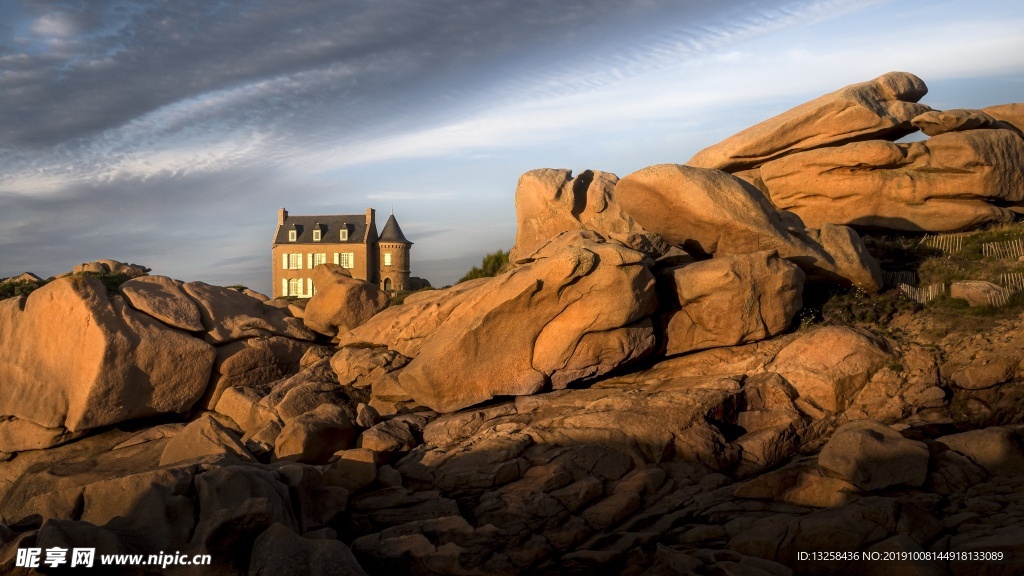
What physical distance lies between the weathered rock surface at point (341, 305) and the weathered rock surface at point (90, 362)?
10.4 ft

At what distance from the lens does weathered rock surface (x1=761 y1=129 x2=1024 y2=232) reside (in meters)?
25.5

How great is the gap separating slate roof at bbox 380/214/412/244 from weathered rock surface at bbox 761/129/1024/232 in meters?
40.6

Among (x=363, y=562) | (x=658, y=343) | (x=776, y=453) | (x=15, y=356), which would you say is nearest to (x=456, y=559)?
(x=363, y=562)

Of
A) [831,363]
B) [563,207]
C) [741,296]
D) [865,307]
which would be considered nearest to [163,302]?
[563,207]

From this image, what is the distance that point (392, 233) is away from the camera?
63.3 meters

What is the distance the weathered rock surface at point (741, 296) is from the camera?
17.5 metres

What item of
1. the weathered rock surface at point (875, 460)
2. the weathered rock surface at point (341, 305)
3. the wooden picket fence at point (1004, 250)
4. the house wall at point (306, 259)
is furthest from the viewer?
the house wall at point (306, 259)

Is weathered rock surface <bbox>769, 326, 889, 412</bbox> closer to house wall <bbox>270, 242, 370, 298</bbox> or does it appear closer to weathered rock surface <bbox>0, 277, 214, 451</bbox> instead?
weathered rock surface <bbox>0, 277, 214, 451</bbox>

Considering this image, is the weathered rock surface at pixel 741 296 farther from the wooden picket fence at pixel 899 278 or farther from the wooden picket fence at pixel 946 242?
the wooden picket fence at pixel 946 242

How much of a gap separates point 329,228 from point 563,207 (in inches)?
1650

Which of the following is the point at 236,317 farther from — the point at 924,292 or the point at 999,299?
the point at 999,299

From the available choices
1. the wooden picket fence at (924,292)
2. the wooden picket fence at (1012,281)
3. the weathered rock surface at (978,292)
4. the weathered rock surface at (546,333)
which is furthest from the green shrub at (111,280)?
the wooden picket fence at (1012,281)

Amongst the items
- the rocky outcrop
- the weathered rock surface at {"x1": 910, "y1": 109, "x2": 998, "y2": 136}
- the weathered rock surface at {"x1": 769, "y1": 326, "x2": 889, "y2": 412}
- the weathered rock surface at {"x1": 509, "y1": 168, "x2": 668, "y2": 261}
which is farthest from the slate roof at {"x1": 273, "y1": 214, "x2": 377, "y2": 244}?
the weathered rock surface at {"x1": 769, "y1": 326, "x2": 889, "y2": 412}

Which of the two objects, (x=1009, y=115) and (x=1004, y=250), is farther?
(x=1009, y=115)
